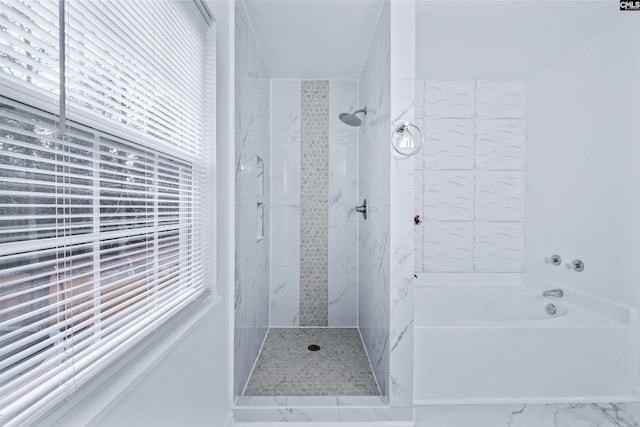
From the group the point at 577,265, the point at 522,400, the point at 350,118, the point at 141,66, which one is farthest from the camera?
the point at 350,118

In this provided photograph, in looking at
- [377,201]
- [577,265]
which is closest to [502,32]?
[377,201]

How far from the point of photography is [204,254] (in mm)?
1552

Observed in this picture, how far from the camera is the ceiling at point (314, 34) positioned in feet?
6.81

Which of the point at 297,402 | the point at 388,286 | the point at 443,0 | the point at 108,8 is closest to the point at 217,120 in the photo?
the point at 108,8

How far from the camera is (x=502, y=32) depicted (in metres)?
2.25

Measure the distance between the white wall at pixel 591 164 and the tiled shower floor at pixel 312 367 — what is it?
178 centimetres

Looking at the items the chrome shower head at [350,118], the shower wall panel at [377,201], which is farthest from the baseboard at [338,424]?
the chrome shower head at [350,118]

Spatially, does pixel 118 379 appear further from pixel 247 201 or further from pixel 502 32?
pixel 502 32

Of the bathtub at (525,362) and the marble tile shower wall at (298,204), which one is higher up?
the marble tile shower wall at (298,204)

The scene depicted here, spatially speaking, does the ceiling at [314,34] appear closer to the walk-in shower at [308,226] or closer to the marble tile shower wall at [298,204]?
the walk-in shower at [308,226]

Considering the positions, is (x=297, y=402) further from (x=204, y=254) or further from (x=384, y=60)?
(x=384, y=60)

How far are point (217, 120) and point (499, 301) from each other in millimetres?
2808

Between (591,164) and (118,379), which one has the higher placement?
(591,164)

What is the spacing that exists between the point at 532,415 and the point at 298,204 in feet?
7.65
